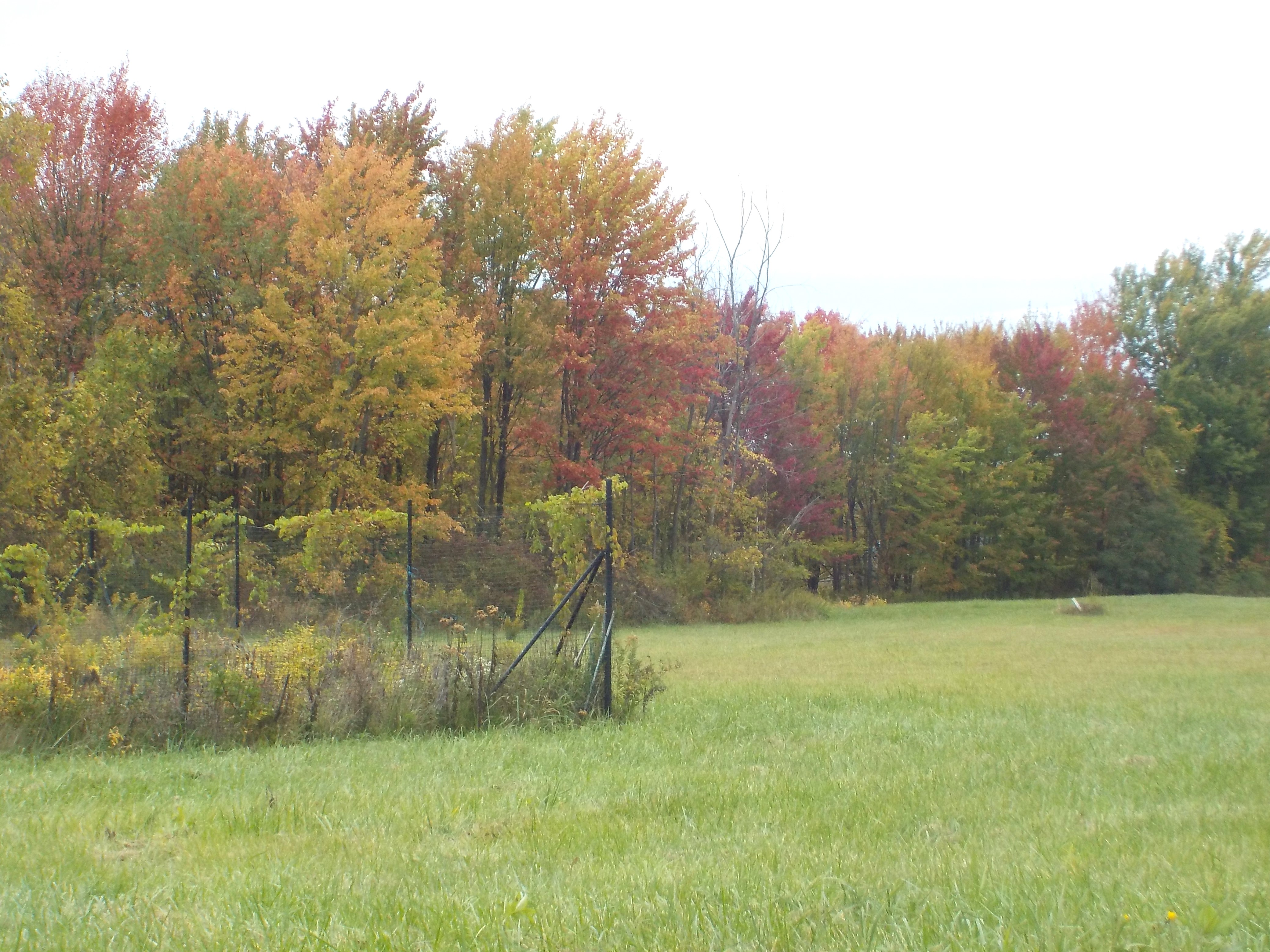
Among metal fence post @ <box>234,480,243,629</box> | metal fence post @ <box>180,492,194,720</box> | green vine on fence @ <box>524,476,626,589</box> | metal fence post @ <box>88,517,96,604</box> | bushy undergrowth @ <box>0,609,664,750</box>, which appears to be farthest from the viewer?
metal fence post @ <box>234,480,243,629</box>

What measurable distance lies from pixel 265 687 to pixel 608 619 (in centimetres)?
318

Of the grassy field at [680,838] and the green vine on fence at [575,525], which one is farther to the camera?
the green vine on fence at [575,525]

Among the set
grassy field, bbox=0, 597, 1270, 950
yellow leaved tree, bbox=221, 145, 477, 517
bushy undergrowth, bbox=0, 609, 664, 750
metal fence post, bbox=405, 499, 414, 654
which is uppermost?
yellow leaved tree, bbox=221, 145, 477, 517

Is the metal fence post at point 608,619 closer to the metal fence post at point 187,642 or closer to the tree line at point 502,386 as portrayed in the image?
the metal fence post at point 187,642

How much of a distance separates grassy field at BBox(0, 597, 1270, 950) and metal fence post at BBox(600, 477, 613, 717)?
0.42 meters

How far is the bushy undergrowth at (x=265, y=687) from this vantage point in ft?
28.4

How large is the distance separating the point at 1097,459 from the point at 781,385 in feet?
50.8

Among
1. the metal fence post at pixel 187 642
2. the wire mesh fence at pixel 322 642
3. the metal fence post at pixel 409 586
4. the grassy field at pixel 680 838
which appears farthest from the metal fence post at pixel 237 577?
the grassy field at pixel 680 838

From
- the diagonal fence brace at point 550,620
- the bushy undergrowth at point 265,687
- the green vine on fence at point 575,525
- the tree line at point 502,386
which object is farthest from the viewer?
the tree line at point 502,386

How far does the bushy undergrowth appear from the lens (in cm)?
866

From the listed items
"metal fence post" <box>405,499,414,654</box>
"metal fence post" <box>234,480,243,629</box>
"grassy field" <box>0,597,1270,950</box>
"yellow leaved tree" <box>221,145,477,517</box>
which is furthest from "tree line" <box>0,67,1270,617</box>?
"grassy field" <box>0,597,1270,950</box>

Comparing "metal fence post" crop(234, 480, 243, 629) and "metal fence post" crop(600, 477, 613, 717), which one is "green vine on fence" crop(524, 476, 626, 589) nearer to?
"metal fence post" crop(600, 477, 613, 717)

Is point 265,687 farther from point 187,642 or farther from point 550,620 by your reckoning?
point 550,620

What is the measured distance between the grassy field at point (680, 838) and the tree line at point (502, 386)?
10.8m
